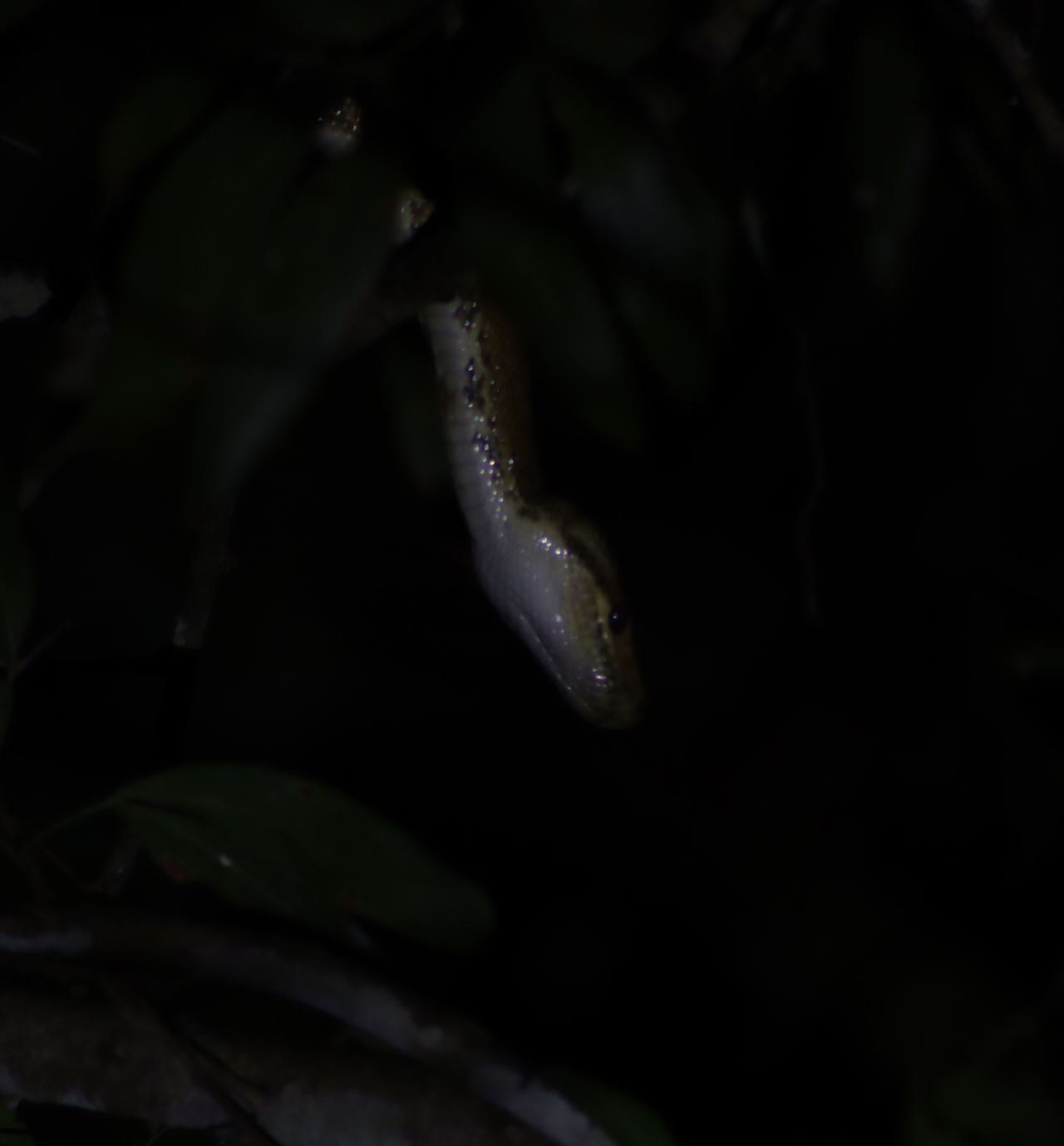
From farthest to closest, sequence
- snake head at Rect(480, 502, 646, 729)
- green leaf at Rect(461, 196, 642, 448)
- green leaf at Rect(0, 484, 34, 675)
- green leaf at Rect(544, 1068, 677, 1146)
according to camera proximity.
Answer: snake head at Rect(480, 502, 646, 729), green leaf at Rect(0, 484, 34, 675), green leaf at Rect(544, 1068, 677, 1146), green leaf at Rect(461, 196, 642, 448)

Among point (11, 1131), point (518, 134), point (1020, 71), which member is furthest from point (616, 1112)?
point (1020, 71)

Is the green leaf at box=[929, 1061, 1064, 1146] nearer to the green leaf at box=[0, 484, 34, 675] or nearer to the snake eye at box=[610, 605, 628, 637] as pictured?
the snake eye at box=[610, 605, 628, 637]

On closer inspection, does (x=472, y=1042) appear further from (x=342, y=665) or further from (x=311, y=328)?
(x=342, y=665)

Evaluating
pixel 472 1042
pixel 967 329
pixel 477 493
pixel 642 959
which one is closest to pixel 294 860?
pixel 472 1042

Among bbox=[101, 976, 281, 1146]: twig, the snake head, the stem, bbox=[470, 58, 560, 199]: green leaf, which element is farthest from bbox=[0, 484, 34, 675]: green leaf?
the snake head

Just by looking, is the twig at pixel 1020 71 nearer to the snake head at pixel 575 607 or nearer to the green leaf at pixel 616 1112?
the snake head at pixel 575 607

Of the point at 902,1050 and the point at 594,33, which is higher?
the point at 594,33
